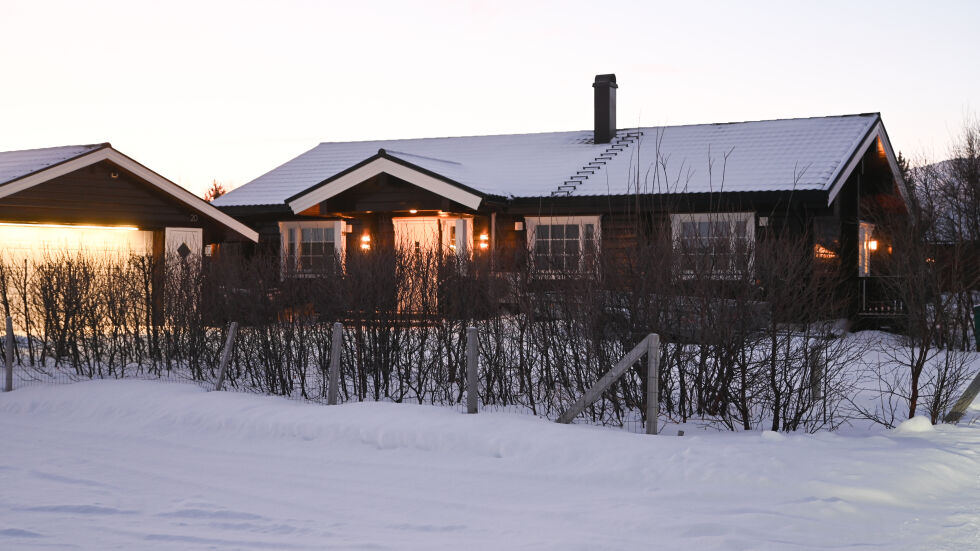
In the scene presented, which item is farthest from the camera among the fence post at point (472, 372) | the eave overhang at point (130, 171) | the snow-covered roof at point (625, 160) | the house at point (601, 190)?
the snow-covered roof at point (625, 160)

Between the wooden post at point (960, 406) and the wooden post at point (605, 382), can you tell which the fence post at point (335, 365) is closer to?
the wooden post at point (605, 382)

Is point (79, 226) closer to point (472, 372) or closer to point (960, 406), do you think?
point (472, 372)

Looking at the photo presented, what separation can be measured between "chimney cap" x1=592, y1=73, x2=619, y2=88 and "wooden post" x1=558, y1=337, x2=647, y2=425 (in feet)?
53.8

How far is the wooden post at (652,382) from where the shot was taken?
9281 millimetres

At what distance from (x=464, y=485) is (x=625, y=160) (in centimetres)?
1590

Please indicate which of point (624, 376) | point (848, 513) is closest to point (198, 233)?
point (624, 376)

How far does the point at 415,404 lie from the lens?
11250 millimetres

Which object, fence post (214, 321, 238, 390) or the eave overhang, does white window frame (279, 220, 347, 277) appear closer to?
Answer: the eave overhang

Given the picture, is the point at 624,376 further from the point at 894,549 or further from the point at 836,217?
the point at 836,217

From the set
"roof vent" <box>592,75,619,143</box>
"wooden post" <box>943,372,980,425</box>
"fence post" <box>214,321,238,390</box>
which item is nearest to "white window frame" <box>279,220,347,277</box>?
"roof vent" <box>592,75,619,143</box>

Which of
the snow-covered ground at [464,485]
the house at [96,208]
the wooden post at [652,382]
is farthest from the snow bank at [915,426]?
the house at [96,208]

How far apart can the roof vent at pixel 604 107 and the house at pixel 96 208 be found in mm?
9268

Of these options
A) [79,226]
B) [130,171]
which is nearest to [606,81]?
[130,171]

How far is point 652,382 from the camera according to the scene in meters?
9.27
